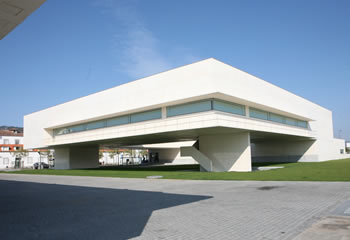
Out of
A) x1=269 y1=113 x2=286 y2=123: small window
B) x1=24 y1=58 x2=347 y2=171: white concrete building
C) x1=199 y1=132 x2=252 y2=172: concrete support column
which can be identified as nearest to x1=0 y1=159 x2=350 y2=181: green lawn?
x1=199 y1=132 x2=252 y2=172: concrete support column

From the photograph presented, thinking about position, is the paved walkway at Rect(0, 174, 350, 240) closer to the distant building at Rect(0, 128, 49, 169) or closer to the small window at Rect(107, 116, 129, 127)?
the small window at Rect(107, 116, 129, 127)

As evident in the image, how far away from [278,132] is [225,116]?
10464 millimetres

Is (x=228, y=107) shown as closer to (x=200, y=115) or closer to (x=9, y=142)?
(x=200, y=115)

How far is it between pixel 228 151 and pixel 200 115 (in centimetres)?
585

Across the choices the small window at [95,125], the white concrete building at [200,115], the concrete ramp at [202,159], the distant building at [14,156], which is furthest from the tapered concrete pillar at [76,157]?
the concrete ramp at [202,159]

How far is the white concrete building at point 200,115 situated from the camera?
23547 millimetres

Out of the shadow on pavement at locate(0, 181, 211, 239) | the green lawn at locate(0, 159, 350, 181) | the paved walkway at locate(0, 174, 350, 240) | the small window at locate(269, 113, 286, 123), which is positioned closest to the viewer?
the paved walkway at locate(0, 174, 350, 240)

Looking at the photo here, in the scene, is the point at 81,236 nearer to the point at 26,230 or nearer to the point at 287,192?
the point at 26,230

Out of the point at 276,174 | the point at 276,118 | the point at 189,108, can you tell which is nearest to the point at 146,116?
the point at 189,108

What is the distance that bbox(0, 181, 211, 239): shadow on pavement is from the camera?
262 inches

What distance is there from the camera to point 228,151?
27438 millimetres

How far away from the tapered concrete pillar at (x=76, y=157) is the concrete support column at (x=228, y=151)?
25100 mm

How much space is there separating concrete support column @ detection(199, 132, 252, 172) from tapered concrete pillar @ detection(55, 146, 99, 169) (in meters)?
25.1

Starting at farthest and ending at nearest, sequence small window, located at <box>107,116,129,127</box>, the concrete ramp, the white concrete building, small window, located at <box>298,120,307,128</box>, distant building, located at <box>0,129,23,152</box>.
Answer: distant building, located at <box>0,129,23,152</box> < small window, located at <box>298,120,307,128</box> < small window, located at <box>107,116,129,127</box> < the concrete ramp < the white concrete building
